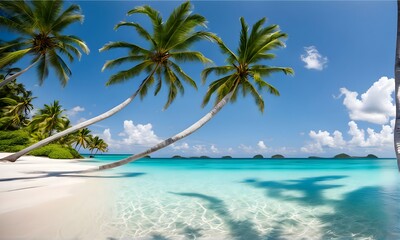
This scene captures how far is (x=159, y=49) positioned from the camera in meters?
11.9

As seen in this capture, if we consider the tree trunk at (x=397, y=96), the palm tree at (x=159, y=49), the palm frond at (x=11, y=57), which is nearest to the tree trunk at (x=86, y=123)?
the palm tree at (x=159, y=49)

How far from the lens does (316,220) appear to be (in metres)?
5.23

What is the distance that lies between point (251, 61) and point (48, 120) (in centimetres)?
2599

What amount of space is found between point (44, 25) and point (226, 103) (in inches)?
386

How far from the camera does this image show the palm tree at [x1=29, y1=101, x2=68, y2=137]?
27406 millimetres

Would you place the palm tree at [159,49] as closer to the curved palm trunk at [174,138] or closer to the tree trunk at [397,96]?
the curved palm trunk at [174,138]

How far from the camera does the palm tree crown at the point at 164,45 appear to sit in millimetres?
11188

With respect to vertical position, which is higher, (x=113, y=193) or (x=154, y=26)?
(x=154, y=26)

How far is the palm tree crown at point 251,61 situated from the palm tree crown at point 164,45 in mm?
1275

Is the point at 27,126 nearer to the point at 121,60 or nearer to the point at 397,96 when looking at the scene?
the point at 121,60

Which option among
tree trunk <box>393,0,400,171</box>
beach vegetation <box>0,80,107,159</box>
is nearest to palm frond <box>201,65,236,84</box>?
tree trunk <box>393,0,400,171</box>

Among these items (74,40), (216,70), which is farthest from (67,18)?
(216,70)

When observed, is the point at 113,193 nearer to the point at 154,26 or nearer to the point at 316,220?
the point at 316,220

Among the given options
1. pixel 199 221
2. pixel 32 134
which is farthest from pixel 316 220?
pixel 32 134
